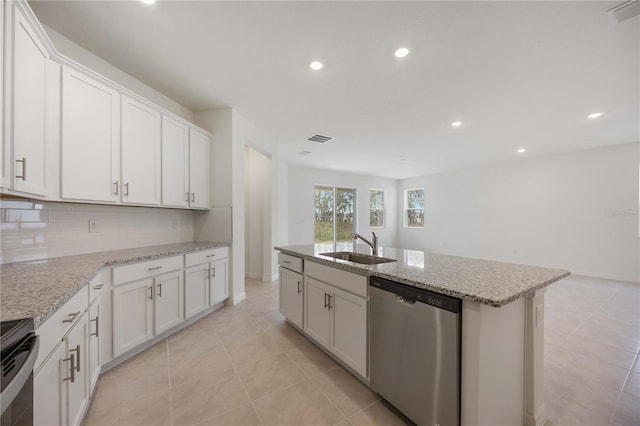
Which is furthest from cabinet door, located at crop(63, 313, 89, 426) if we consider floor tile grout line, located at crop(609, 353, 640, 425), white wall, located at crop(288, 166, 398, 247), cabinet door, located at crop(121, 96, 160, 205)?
white wall, located at crop(288, 166, 398, 247)

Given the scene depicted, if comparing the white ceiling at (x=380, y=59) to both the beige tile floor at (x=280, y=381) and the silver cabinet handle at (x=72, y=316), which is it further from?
the beige tile floor at (x=280, y=381)

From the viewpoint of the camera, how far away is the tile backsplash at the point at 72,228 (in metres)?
1.77

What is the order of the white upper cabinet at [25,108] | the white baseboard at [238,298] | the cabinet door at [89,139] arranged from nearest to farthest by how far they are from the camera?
the white upper cabinet at [25,108], the cabinet door at [89,139], the white baseboard at [238,298]

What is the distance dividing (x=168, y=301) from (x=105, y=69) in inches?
90.8

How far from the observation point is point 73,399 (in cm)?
128

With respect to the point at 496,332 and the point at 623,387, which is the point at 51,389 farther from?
the point at 623,387

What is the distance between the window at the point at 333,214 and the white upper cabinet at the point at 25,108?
578 centimetres

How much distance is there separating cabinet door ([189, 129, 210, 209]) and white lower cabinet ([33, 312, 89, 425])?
1.90m

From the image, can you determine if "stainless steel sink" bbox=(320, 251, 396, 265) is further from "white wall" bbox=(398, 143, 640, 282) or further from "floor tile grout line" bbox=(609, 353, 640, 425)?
"white wall" bbox=(398, 143, 640, 282)

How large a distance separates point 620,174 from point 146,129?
7784mm

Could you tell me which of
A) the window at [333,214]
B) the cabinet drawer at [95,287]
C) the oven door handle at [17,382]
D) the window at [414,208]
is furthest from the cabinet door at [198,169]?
the window at [414,208]

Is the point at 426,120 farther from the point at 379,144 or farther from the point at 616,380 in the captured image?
the point at 616,380

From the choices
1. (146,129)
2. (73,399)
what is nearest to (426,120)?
(146,129)

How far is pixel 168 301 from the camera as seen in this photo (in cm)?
245
